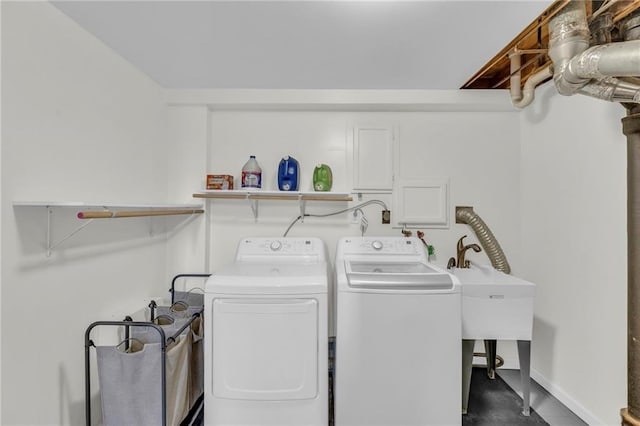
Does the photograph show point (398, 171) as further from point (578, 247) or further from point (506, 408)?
point (506, 408)

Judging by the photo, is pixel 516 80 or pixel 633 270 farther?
pixel 516 80

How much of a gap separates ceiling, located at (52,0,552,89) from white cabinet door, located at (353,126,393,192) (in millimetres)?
441

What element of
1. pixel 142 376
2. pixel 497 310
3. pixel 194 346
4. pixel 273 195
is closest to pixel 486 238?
pixel 497 310

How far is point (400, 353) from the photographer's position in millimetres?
1673

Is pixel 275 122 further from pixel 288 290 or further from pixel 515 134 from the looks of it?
pixel 515 134

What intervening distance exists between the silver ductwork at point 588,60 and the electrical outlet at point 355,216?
156 centimetres

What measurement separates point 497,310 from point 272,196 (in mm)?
1811

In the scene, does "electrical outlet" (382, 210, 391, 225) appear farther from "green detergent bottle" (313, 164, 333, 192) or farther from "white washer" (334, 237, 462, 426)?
"white washer" (334, 237, 462, 426)

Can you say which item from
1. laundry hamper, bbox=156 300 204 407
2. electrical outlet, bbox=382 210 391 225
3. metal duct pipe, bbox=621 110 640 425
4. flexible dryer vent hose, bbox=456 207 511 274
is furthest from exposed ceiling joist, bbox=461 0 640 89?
laundry hamper, bbox=156 300 204 407

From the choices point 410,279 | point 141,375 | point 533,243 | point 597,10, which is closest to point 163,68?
point 141,375

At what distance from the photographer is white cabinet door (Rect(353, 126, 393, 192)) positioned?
103 inches

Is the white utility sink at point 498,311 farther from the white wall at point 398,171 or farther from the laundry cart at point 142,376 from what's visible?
the laundry cart at point 142,376

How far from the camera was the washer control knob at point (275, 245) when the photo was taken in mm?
2297

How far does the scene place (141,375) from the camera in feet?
4.84
